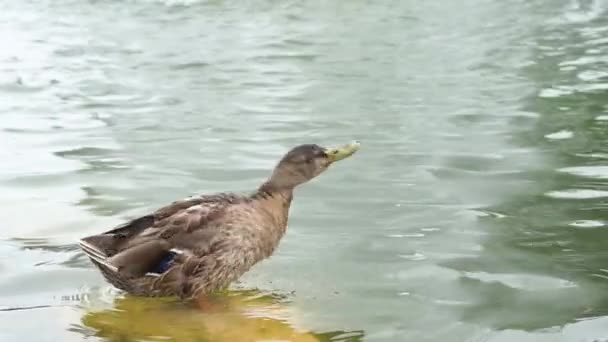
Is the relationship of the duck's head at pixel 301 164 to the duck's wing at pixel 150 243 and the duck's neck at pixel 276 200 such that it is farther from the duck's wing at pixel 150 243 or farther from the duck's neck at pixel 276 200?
the duck's wing at pixel 150 243

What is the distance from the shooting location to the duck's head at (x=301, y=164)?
6555 millimetres

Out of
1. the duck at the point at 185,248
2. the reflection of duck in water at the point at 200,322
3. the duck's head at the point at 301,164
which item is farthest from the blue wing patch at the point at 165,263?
the duck's head at the point at 301,164

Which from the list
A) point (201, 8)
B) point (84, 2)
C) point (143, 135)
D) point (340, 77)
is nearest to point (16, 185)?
point (143, 135)

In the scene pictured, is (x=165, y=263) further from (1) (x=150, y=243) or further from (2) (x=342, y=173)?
(2) (x=342, y=173)

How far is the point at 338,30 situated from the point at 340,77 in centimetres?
596

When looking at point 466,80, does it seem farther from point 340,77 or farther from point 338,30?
point 338,30

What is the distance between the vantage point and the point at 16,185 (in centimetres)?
894

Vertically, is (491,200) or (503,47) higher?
(503,47)

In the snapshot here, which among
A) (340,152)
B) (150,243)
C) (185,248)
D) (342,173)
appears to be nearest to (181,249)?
(185,248)

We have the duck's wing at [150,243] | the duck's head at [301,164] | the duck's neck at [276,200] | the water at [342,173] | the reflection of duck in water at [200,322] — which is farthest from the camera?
the duck's head at [301,164]

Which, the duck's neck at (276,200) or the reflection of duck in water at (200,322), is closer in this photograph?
the reflection of duck in water at (200,322)

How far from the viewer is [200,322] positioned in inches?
236

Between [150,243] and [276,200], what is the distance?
0.89m

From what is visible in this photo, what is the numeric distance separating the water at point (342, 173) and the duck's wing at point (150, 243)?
31 centimetres
